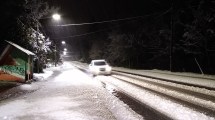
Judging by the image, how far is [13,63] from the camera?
23.9 m

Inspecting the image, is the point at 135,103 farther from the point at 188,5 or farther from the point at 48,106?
the point at 188,5

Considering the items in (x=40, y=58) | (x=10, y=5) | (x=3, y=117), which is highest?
(x=10, y=5)

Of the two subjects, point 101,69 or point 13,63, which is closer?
point 13,63

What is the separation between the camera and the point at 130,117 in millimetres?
9750

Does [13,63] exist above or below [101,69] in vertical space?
above

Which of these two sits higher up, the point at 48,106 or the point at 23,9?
the point at 23,9

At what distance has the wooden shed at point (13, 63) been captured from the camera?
23.6 m

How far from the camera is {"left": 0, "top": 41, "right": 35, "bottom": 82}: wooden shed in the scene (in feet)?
77.6

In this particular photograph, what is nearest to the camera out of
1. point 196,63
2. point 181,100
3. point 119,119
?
point 119,119

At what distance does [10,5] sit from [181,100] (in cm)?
1850

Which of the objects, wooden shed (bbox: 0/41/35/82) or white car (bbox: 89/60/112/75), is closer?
wooden shed (bbox: 0/41/35/82)

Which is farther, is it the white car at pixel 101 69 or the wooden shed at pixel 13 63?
the white car at pixel 101 69

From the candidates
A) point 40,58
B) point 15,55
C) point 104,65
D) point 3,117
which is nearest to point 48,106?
point 3,117

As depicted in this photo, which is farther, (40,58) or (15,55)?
(40,58)
